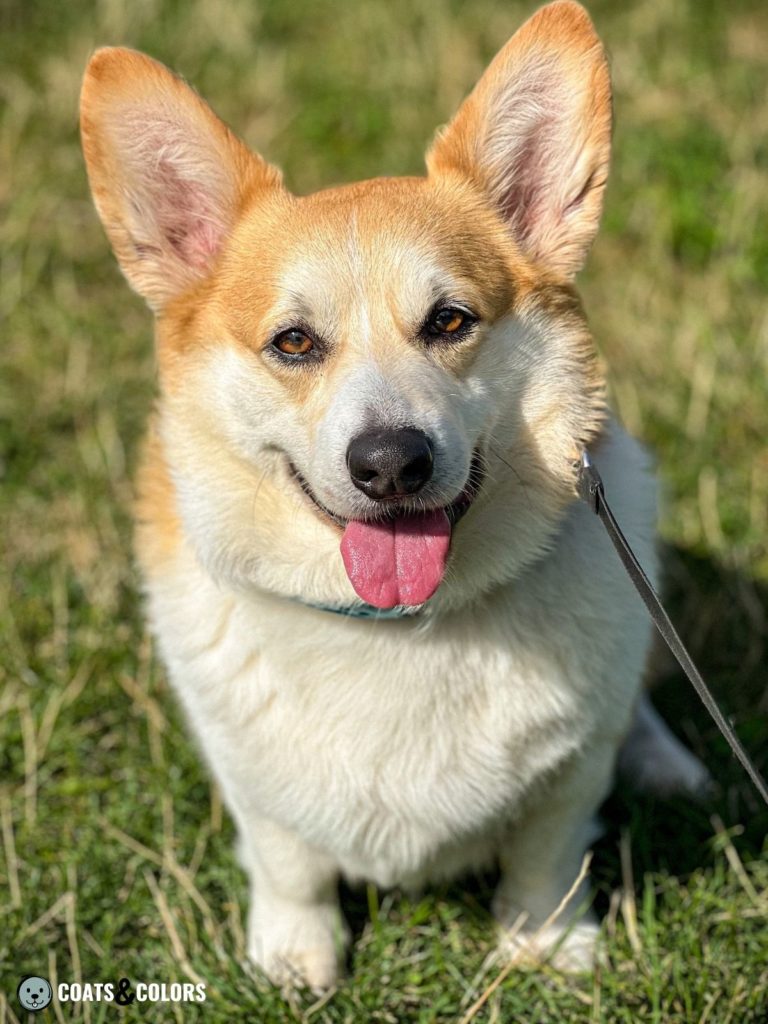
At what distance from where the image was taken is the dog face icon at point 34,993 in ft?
9.55

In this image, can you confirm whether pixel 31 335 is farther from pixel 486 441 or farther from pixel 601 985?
pixel 601 985

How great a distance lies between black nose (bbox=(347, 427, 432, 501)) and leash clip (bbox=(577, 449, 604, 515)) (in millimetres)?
371

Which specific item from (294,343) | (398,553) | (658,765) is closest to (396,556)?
(398,553)

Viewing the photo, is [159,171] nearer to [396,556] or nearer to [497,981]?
[396,556]

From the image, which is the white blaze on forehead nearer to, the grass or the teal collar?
the teal collar

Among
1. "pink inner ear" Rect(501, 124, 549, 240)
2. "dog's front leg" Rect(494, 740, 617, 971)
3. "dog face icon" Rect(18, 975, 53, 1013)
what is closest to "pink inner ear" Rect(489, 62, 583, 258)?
"pink inner ear" Rect(501, 124, 549, 240)

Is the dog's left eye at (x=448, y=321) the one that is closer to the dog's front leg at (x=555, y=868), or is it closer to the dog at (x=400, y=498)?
the dog at (x=400, y=498)

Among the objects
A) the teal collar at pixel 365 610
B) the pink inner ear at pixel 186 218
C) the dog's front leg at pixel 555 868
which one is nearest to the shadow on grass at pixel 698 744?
the dog's front leg at pixel 555 868

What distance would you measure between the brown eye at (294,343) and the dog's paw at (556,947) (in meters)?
1.50

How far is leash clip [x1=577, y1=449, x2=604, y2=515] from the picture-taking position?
2.53m

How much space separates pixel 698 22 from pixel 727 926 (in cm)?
486

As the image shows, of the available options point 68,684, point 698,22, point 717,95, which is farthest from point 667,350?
point 68,684

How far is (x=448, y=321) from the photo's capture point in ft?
8.61

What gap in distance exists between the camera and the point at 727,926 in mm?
2969
